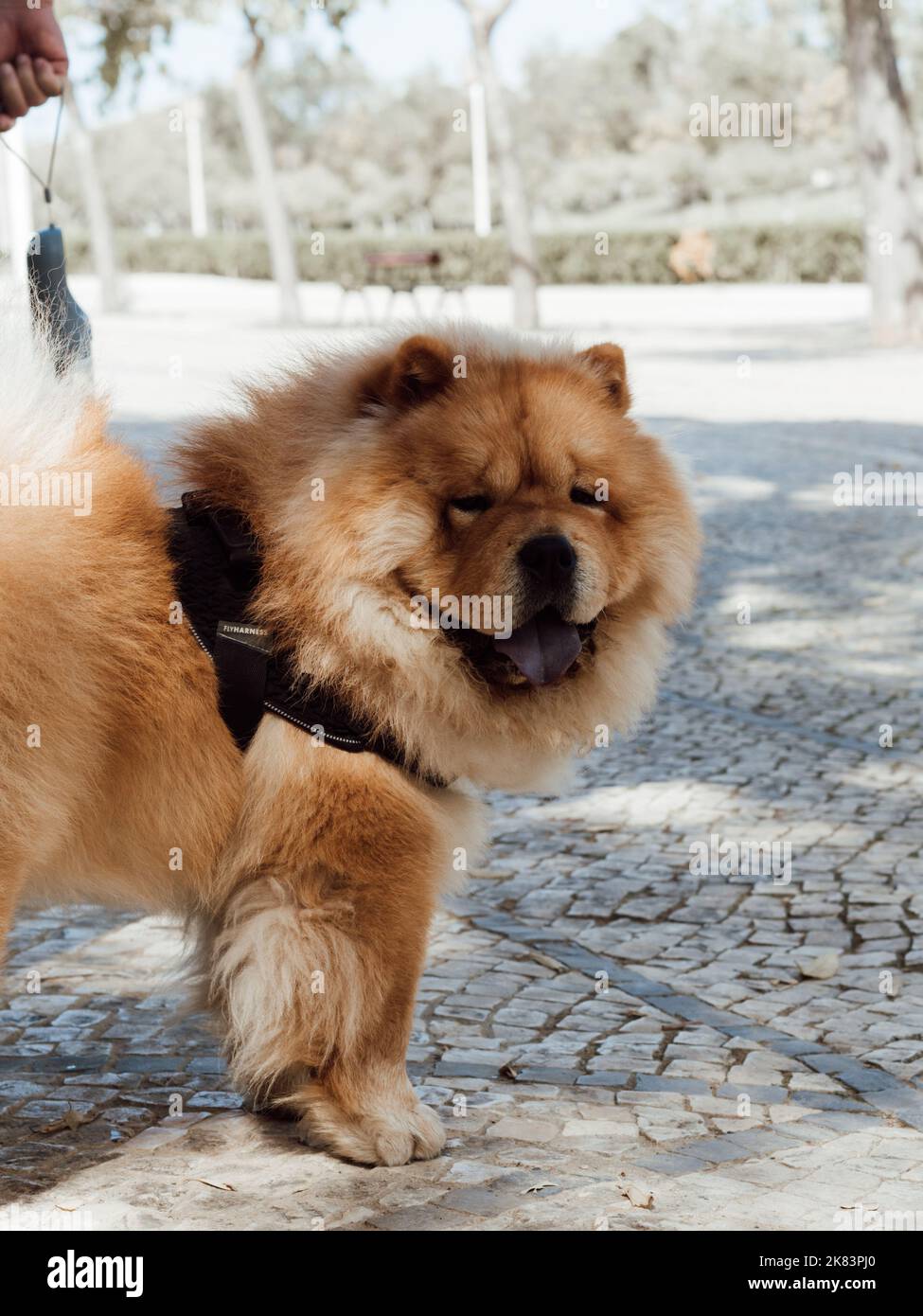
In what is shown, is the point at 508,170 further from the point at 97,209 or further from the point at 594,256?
the point at 594,256

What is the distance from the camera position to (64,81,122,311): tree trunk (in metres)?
29.2

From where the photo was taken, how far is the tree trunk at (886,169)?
18.3m

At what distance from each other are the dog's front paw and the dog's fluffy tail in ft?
5.10

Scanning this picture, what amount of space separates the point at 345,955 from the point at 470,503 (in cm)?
102

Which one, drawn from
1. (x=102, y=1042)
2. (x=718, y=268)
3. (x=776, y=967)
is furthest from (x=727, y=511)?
(x=718, y=268)


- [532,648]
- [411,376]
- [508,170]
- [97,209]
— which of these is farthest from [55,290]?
[97,209]

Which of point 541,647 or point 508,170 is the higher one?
point 508,170

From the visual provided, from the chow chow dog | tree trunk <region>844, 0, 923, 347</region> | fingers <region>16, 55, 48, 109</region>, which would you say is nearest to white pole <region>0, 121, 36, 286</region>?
tree trunk <region>844, 0, 923, 347</region>

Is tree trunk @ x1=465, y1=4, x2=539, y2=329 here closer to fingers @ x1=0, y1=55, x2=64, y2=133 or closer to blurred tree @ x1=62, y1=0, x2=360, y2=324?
blurred tree @ x1=62, y1=0, x2=360, y2=324

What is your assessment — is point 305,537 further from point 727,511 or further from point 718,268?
point 718,268

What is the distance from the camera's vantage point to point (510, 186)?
21672 millimetres

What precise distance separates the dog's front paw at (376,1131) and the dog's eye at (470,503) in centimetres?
136

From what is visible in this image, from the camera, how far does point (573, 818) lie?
20.3 feet

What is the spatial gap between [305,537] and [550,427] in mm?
575
